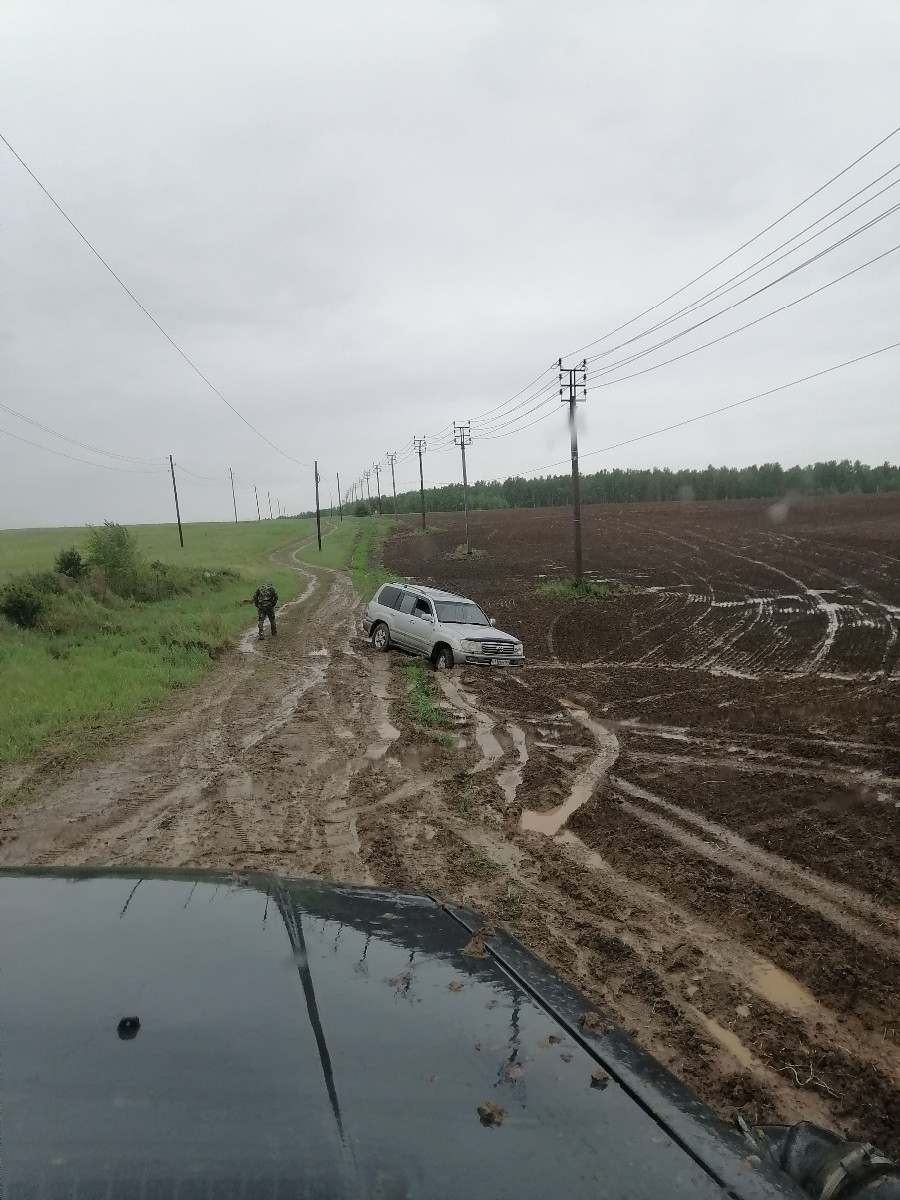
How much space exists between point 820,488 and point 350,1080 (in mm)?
115210

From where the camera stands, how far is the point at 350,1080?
6.56 feet

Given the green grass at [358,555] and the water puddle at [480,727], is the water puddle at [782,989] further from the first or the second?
the green grass at [358,555]

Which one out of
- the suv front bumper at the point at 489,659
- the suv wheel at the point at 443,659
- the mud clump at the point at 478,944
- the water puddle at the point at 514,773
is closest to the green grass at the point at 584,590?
the suv front bumper at the point at 489,659

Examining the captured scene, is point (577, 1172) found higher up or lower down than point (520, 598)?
higher up

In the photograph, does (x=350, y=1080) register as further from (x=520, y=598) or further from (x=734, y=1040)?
(x=520, y=598)

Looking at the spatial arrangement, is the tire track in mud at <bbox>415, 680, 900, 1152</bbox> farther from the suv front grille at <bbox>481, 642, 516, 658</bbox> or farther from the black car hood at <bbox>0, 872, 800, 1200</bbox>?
the suv front grille at <bbox>481, 642, 516, 658</bbox>

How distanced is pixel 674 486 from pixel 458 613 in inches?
5008

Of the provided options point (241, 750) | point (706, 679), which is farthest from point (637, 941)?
point (706, 679)

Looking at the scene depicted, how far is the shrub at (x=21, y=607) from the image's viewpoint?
2044 centimetres

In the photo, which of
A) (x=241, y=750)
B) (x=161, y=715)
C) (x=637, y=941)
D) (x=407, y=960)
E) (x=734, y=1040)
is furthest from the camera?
(x=161, y=715)

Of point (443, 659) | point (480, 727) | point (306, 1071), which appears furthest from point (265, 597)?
point (306, 1071)

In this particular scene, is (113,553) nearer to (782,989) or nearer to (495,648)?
(495,648)

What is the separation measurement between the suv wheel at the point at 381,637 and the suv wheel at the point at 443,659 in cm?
235

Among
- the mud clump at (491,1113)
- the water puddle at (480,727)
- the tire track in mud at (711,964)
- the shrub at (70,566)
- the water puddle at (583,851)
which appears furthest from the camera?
the shrub at (70,566)
